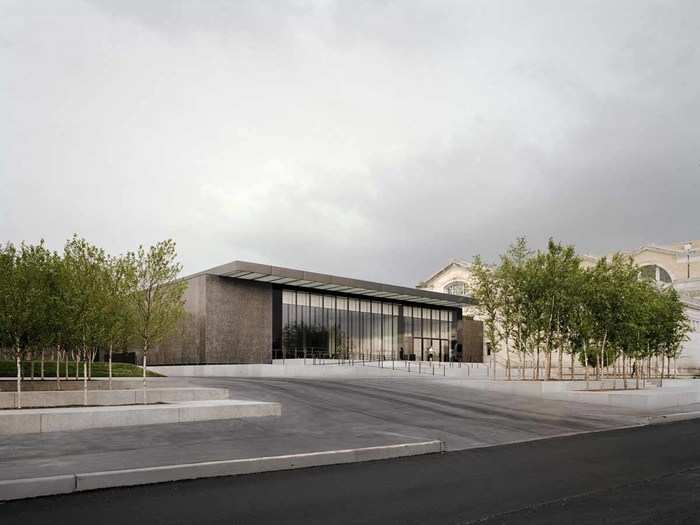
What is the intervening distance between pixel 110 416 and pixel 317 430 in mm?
4769

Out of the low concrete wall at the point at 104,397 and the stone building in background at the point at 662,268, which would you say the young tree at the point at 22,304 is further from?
the stone building in background at the point at 662,268

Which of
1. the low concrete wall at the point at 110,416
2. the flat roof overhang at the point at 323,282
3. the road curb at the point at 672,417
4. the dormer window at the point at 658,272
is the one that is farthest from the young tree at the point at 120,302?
the dormer window at the point at 658,272

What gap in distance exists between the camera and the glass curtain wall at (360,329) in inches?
2083

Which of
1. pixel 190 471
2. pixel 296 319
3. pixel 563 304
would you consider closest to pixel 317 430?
pixel 190 471

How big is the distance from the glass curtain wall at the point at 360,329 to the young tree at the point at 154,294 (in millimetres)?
29845

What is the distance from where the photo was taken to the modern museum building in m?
48.0

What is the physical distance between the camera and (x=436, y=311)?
66125 mm

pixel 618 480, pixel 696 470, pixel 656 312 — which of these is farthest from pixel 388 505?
pixel 656 312

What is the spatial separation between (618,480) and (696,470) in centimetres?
210

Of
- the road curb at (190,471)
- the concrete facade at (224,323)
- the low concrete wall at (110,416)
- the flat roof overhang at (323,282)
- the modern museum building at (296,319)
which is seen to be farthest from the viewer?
the modern museum building at (296,319)

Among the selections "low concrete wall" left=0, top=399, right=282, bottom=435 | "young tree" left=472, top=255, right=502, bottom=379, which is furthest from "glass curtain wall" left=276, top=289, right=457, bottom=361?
"low concrete wall" left=0, top=399, right=282, bottom=435

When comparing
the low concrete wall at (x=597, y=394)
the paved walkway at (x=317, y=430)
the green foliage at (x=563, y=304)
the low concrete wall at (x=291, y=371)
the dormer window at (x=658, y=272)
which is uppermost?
the dormer window at (x=658, y=272)

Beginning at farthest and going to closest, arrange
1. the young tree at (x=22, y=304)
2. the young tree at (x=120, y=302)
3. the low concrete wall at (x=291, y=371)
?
the low concrete wall at (x=291, y=371), the young tree at (x=120, y=302), the young tree at (x=22, y=304)

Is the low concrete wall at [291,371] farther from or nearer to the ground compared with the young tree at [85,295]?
nearer to the ground
